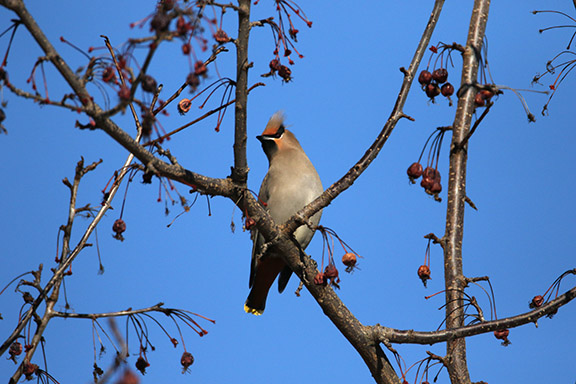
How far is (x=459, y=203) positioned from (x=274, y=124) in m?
2.13

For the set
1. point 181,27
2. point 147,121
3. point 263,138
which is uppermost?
point 263,138

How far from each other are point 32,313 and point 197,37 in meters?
1.56

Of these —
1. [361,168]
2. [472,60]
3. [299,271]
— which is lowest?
[299,271]

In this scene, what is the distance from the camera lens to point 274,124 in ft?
18.0

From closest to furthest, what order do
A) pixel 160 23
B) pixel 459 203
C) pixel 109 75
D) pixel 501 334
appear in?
pixel 160 23
pixel 109 75
pixel 501 334
pixel 459 203

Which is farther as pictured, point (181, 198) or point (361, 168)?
→ point (361, 168)

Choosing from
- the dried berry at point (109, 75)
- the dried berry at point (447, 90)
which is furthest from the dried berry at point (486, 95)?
the dried berry at point (109, 75)

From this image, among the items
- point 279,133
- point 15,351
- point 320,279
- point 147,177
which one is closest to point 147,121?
point 147,177

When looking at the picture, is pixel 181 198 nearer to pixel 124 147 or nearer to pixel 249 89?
pixel 124 147

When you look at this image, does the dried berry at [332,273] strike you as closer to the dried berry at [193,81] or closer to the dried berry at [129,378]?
the dried berry at [193,81]

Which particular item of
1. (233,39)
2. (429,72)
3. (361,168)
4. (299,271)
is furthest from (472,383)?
(233,39)

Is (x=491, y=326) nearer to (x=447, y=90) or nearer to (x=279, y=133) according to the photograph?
(x=447, y=90)

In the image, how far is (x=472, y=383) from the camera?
10.5ft

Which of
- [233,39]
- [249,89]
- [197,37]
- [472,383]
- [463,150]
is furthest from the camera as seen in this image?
[463,150]
